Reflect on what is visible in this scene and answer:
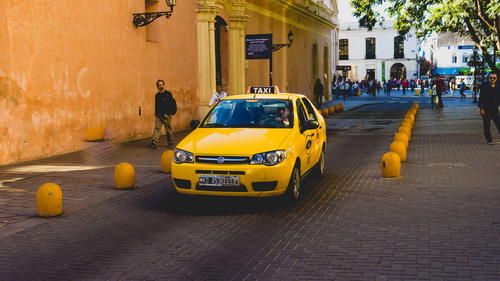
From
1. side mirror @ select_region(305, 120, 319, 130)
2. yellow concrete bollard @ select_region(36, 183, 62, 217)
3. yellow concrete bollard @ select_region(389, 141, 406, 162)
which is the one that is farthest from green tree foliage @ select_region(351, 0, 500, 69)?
yellow concrete bollard @ select_region(36, 183, 62, 217)

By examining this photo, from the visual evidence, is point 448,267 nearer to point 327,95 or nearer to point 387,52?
point 327,95

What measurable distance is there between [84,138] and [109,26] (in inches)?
139

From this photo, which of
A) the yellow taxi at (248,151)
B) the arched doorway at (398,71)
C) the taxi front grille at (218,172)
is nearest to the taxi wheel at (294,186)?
the yellow taxi at (248,151)

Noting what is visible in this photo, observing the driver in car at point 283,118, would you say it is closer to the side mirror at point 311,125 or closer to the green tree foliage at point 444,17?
the side mirror at point 311,125

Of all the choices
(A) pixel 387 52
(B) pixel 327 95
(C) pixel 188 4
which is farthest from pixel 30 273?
(A) pixel 387 52

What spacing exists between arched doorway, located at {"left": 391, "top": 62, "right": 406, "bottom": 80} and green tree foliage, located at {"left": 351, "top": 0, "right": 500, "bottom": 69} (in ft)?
209

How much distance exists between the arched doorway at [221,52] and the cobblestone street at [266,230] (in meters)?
14.4

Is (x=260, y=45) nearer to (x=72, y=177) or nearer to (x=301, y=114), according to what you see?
(x=72, y=177)

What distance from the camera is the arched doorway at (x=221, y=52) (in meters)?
25.7

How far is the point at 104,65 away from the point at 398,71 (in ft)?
258

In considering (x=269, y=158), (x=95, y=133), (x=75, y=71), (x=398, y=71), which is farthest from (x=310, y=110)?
(x=398, y=71)

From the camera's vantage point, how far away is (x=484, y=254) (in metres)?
5.78

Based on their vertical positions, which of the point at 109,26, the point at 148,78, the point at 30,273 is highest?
the point at 109,26

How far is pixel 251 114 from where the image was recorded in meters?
9.20
